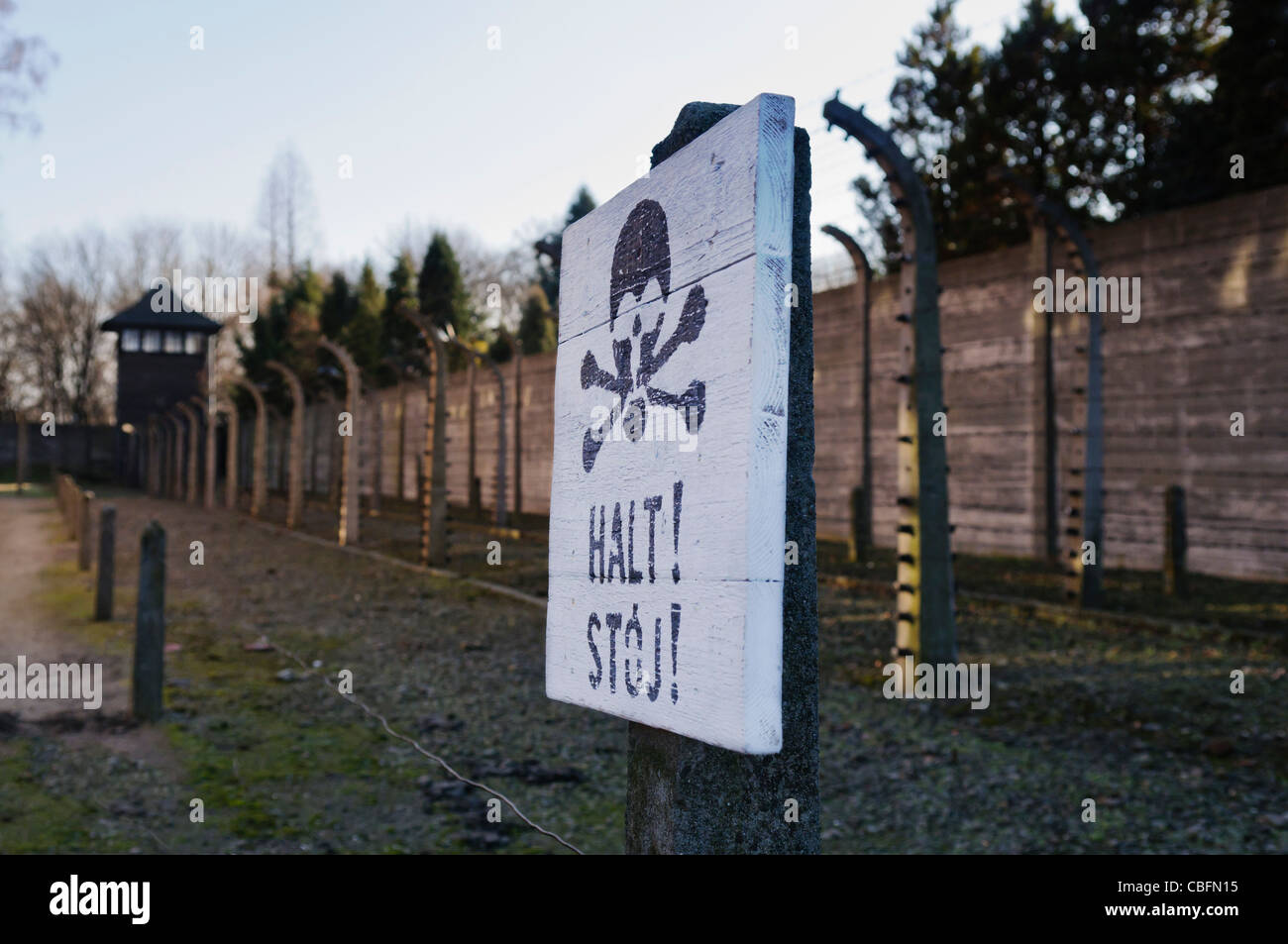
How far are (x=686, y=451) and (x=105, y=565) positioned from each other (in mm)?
10044

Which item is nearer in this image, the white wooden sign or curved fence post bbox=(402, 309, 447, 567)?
the white wooden sign

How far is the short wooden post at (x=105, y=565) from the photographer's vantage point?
32.8ft

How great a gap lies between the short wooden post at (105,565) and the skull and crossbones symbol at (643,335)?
9.46 m

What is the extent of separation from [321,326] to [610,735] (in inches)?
2030

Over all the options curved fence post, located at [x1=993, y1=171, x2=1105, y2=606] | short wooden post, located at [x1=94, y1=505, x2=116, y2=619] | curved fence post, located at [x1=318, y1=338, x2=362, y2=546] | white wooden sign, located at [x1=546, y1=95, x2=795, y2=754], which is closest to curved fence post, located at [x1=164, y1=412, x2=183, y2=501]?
curved fence post, located at [x1=318, y1=338, x2=362, y2=546]

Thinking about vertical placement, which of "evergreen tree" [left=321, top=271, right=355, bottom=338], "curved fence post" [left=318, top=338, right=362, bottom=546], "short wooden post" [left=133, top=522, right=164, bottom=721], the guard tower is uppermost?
"evergreen tree" [left=321, top=271, right=355, bottom=338]

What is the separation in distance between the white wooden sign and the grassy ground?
2.67 m

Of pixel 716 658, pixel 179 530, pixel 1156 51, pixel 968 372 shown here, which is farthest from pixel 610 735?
pixel 1156 51

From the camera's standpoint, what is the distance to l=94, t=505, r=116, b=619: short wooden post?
9992 mm

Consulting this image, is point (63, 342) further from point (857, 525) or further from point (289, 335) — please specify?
point (857, 525)

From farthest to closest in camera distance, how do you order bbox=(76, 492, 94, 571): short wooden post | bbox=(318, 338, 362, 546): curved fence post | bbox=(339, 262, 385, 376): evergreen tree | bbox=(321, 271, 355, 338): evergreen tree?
bbox=(321, 271, 355, 338): evergreen tree
bbox=(339, 262, 385, 376): evergreen tree
bbox=(318, 338, 362, 546): curved fence post
bbox=(76, 492, 94, 571): short wooden post

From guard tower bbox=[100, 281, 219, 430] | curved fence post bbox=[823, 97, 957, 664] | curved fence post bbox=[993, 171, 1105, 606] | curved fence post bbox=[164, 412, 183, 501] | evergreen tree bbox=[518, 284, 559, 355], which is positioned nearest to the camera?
curved fence post bbox=[823, 97, 957, 664]

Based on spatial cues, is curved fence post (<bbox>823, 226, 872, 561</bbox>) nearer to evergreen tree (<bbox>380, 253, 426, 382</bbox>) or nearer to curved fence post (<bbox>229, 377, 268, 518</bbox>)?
curved fence post (<bbox>229, 377, 268, 518</bbox>)

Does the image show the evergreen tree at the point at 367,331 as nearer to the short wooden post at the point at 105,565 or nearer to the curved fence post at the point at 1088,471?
the short wooden post at the point at 105,565
